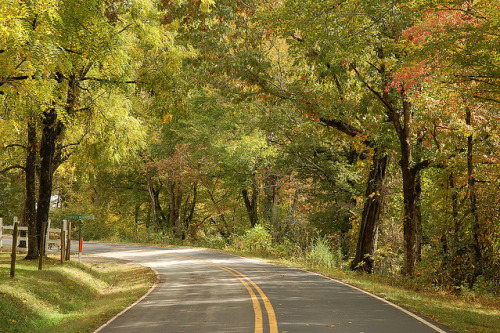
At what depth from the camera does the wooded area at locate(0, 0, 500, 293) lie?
9.50m

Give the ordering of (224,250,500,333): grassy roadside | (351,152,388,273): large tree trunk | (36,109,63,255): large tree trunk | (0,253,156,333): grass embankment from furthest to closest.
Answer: (351,152,388,273): large tree trunk → (36,109,63,255): large tree trunk → (0,253,156,333): grass embankment → (224,250,500,333): grassy roadside

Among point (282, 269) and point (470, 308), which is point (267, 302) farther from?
point (282, 269)

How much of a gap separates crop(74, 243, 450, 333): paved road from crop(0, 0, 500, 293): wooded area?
492 cm

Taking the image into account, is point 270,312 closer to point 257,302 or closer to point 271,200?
point 257,302

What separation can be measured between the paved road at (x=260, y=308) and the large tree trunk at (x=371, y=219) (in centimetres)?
369

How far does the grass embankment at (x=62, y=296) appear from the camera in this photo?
8.92m

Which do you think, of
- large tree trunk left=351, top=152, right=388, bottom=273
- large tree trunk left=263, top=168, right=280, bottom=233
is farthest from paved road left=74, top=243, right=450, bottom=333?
large tree trunk left=263, top=168, right=280, bottom=233

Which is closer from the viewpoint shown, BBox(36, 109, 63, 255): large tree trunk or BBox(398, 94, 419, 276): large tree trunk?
BBox(36, 109, 63, 255): large tree trunk

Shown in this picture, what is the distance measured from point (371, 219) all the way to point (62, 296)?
38.9ft

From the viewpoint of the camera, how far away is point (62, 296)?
1159cm

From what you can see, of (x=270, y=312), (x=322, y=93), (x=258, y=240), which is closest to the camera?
(x=270, y=312)

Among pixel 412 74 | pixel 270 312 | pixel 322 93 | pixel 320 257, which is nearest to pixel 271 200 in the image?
pixel 320 257

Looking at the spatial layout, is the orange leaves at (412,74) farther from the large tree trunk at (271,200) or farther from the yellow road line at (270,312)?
the large tree trunk at (271,200)

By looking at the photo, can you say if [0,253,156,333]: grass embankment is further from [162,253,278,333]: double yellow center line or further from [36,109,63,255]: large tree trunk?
[162,253,278,333]: double yellow center line
